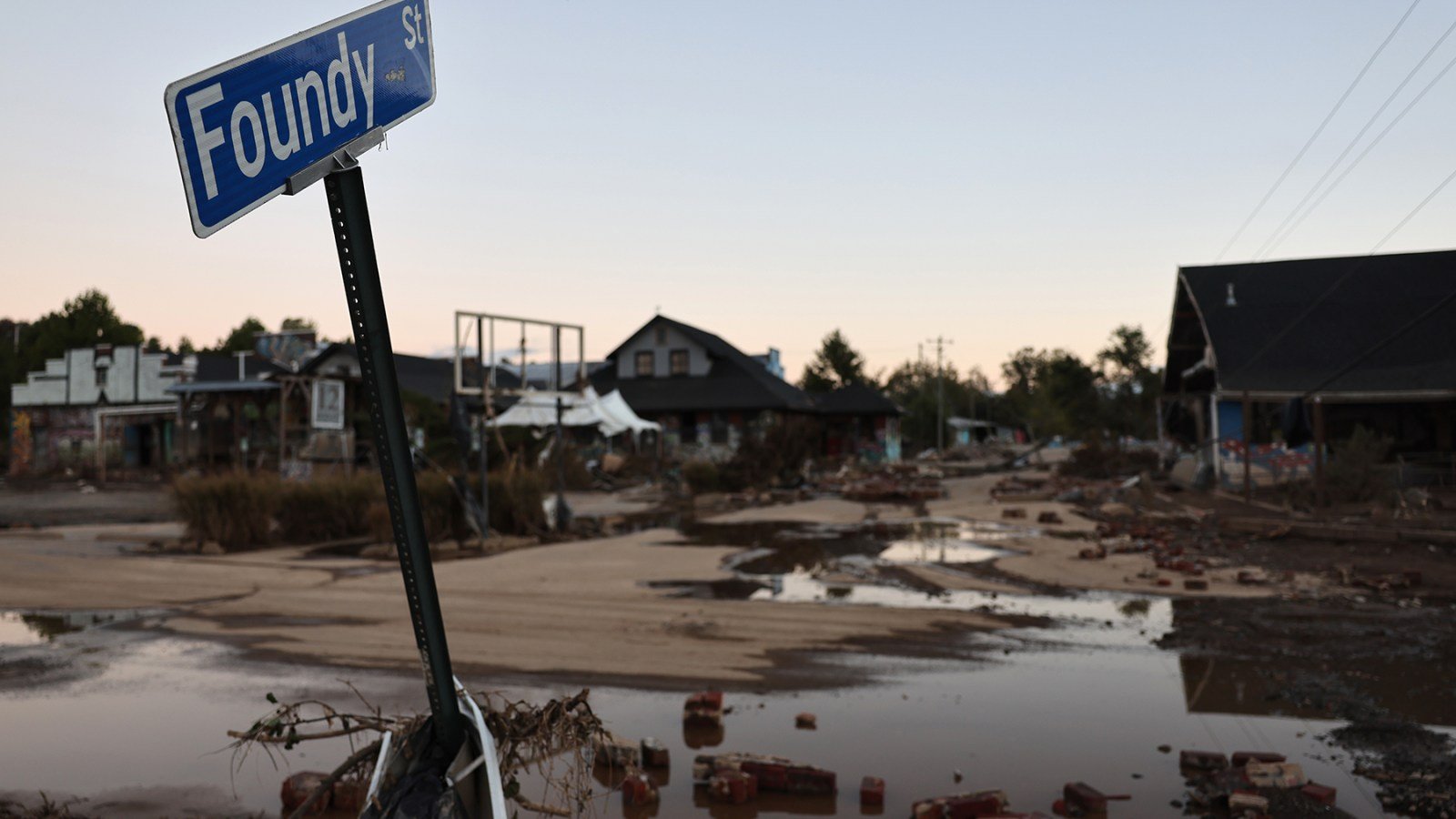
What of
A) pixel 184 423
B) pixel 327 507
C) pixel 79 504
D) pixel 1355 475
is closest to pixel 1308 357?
pixel 1355 475

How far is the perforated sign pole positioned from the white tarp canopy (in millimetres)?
18464

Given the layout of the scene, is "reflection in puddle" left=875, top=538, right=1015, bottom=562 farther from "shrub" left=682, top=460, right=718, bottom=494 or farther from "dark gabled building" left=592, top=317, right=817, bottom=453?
"dark gabled building" left=592, top=317, right=817, bottom=453

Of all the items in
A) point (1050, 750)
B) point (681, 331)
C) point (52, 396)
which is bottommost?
point (1050, 750)

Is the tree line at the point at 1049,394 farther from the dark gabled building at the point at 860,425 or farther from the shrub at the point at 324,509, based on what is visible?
the shrub at the point at 324,509

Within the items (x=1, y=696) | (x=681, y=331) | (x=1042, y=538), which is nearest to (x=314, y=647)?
(x=1, y=696)

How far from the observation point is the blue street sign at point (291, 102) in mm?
1806

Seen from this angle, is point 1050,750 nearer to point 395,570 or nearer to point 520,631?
point 520,631

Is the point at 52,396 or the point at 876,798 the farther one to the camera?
the point at 52,396

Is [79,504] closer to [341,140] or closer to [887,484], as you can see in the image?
[887,484]

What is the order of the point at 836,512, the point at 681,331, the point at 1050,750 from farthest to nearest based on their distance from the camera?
the point at 681,331, the point at 836,512, the point at 1050,750

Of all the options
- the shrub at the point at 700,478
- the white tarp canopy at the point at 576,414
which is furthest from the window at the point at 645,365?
the shrub at the point at 700,478

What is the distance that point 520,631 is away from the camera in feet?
30.8

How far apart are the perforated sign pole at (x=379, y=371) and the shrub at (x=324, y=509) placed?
55.5 feet

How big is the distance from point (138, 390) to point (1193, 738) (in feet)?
165
